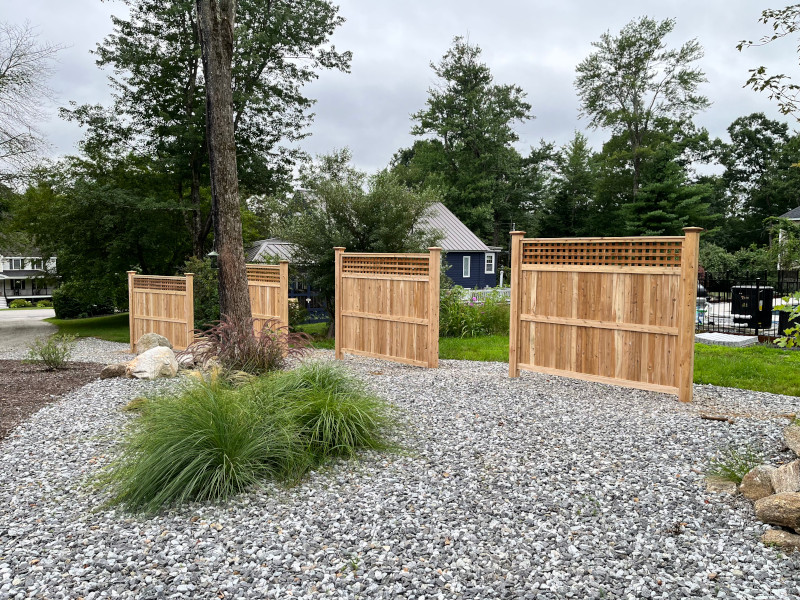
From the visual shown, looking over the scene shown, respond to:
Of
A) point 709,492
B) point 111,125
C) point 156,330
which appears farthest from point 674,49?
point 709,492

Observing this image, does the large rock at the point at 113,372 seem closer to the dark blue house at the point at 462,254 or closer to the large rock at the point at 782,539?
the large rock at the point at 782,539

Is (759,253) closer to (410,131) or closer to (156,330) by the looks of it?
(410,131)

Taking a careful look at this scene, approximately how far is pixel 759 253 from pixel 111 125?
23343mm

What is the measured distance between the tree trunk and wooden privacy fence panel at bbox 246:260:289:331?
158cm

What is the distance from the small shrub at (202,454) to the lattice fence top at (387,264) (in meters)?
4.00

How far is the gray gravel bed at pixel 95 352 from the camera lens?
10.3 meters

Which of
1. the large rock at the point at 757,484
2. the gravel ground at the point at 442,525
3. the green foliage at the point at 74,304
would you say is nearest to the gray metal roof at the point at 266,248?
the green foliage at the point at 74,304

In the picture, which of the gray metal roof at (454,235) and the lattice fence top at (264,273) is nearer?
the lattice fence top at (264,273)

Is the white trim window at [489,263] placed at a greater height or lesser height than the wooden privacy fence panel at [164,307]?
greater

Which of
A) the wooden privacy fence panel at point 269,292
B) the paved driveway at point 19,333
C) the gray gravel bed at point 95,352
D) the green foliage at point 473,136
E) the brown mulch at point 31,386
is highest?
the green foliage at point 473,136

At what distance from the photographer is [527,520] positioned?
3.11 metres

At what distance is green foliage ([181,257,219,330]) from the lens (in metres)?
12.1

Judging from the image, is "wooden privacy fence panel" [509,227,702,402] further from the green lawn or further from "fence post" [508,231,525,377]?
the green lawn

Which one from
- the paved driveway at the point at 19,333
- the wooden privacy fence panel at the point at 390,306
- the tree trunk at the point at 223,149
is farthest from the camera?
the paved driveway at the point at 19,333
